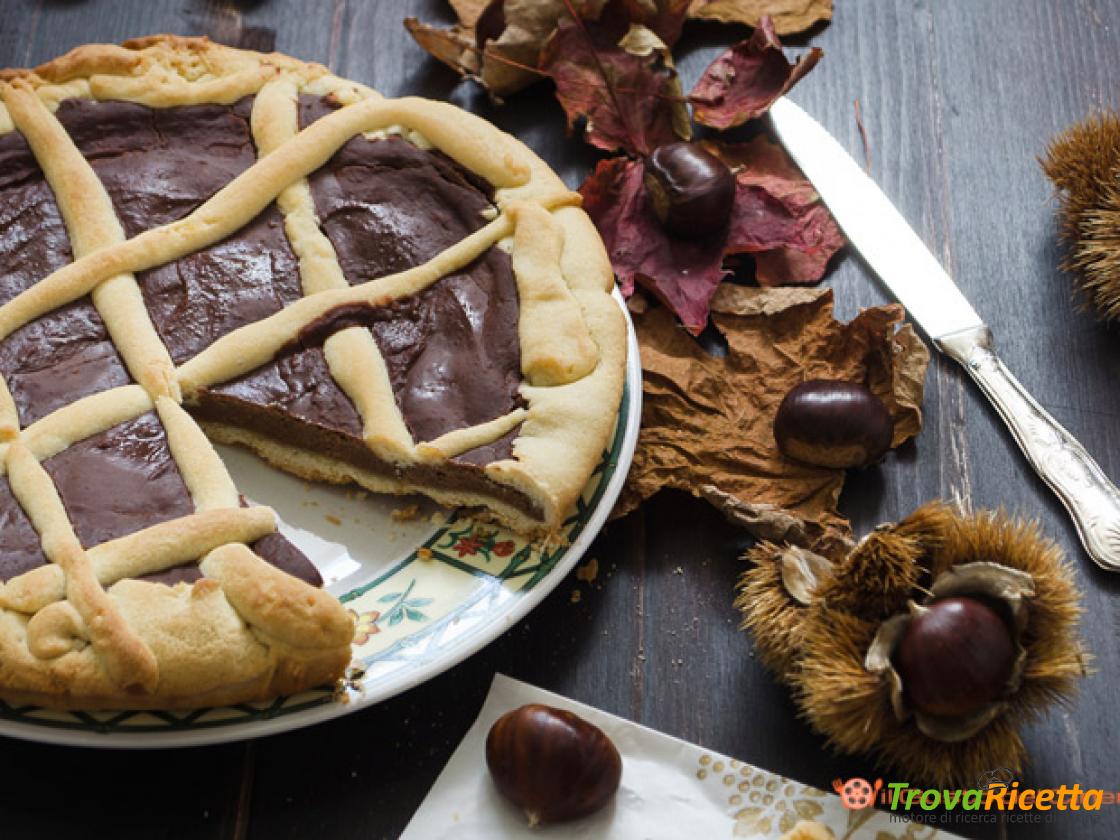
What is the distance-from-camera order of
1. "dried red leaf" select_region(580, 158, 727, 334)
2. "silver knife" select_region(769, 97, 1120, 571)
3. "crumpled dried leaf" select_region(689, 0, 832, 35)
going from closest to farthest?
"silver knife" select_region(769, 97, 1120, 571), "dried red leaf" select_region(580, 158, 727, 334), "crumpled dried leaf" select_region(689, 0, 832, 35)

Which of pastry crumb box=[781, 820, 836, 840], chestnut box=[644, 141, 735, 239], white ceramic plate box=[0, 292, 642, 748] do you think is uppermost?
chestnut box=[644, 141, 735, 239]

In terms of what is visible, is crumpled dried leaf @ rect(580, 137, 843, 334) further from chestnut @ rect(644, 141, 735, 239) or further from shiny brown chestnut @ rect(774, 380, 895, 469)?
shiny brown chestnut @ rect(774, 380, 895, 469)

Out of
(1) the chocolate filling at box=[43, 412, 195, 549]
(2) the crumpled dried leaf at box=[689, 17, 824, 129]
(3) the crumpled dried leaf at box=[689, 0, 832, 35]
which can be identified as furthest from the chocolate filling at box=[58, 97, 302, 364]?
(3) the crumpled dried leaf at box=[689, 0, 832, 35]

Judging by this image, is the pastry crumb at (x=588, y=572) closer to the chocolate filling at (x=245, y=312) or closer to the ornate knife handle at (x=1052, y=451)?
the chocolate filling at (x=245, y=312)

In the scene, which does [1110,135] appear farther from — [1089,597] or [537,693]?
[537,693]

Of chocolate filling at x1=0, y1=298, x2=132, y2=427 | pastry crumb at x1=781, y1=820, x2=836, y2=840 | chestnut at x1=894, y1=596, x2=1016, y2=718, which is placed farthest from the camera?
chocolate filling at x1=0, y1=298, x2=132, y2=427

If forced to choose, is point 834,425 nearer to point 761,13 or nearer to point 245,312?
point 245,312

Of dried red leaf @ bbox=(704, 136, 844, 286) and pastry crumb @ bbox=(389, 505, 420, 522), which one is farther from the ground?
dried red leaf @ bbox=(704, 136, 844, 286)

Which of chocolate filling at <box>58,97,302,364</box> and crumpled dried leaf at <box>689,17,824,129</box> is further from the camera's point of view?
crumpled dried leaf at <box>689,17,824,129</box>

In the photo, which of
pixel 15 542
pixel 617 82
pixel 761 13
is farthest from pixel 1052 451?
pixel 15 542
